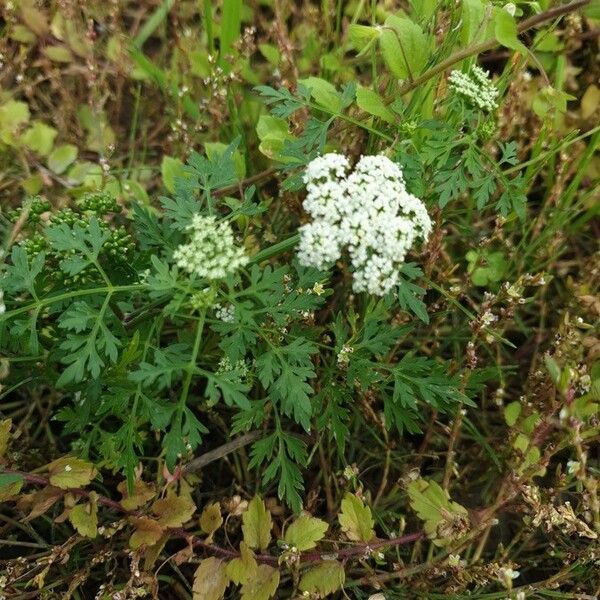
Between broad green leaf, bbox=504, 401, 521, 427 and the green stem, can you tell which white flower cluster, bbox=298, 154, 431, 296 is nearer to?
the green stem

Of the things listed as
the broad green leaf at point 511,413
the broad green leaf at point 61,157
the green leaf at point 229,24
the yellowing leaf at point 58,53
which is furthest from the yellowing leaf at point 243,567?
the yellowing leaf at point 58,53

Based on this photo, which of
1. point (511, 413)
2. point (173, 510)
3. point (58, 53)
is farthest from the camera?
point (58, 53)

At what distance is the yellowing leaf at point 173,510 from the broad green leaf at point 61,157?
5.11ft

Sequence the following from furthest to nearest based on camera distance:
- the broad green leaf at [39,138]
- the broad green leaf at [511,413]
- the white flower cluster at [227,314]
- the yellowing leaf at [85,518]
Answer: the broad green leaf at [39,138] < the broad green leaf at [511,413] < the yellowing leaf at [85,518] < the white flower cluster at [227,314]

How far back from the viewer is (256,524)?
7.11 feet

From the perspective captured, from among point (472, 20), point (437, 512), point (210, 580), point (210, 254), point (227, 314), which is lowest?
point (210, 580)

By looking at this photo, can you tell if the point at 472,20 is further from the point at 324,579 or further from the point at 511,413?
the point at 324,579

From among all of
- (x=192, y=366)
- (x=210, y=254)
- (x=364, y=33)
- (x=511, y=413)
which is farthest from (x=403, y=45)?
(x=511, y=413)

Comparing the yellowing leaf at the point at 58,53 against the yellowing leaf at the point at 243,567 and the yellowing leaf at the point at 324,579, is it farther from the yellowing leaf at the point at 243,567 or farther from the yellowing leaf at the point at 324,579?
the yellowing leaf at the point at 324,579

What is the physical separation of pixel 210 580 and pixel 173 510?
0.79ft

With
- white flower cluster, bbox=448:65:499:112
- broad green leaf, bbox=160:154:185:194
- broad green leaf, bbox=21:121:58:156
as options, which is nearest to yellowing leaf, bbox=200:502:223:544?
broad green leaf, bbox=160:154:185:194

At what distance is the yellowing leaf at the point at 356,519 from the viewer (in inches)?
84.8

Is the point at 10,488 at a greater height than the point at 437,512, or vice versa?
the point at 437,512

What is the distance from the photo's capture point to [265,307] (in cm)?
189
